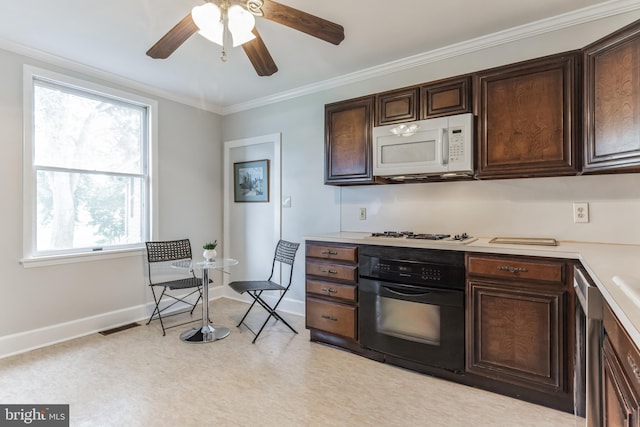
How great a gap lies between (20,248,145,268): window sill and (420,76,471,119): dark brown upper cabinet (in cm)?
312

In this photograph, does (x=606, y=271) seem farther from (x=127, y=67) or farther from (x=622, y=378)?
(x=127, y=67)

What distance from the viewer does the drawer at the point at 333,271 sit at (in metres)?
2.66

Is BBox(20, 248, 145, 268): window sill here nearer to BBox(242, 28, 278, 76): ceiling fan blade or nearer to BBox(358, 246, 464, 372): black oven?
BBox(242, 28, 278, 76): ceiling fan blade

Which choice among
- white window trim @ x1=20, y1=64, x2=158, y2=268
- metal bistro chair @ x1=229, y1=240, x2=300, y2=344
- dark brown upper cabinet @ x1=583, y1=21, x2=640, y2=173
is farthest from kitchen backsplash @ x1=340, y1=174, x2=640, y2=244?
white window trim @ x1=20, y1=64, x2=158, y2=268

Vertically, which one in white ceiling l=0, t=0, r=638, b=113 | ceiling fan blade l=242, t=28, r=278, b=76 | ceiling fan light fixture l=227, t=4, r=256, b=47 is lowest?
ceiling fan light fixture l=227, t=4, r=256, b=47

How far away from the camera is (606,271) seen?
4.55 feet

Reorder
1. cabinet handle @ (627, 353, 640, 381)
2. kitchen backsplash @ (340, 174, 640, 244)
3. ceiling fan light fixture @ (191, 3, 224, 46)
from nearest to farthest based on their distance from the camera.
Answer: cabinet handle @ (627, 353, 640, 381), ceiling fan light fixture @ (191, 3, 224, 46), kitchen backsplash @ (340, 174, 640, 244)

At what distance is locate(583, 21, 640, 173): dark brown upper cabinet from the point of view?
175 centimetres

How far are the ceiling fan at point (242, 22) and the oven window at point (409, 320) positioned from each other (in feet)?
6.03

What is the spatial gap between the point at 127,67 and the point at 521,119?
3380mm

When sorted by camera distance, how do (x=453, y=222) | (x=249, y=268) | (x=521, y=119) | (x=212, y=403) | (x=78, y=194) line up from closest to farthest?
1. (x=212, y=403)
2. (x=521, y=119)
3. (x=453, y=222)
4. (x=78, y=194)
5. (x=249, y=268)

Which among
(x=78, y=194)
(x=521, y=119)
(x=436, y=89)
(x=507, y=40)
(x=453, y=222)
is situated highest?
(x=507, y=40)

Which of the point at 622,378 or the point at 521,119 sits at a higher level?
the point at 521,119

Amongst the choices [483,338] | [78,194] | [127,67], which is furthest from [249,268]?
[483,338]
